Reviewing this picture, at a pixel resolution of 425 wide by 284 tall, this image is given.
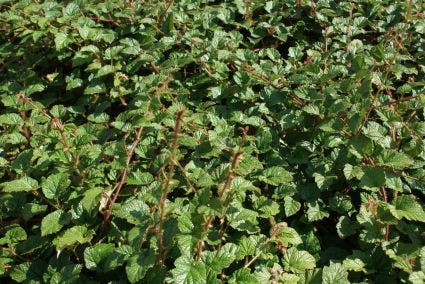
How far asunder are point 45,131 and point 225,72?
1.05 meters

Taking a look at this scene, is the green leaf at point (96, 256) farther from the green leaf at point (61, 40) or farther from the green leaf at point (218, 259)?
the green leaf at point (61, 40)

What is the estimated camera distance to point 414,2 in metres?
3.26

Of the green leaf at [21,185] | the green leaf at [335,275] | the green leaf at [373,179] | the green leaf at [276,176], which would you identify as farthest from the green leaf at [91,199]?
the green leaf at [373,179]

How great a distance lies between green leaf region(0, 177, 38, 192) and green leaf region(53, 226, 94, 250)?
0.89 ft

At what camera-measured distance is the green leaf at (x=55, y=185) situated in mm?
2082

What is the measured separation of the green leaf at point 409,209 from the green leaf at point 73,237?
1282 millimetres

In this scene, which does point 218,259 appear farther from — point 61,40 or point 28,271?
point 61,40

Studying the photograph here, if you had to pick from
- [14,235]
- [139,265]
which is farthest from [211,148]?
[14,235]

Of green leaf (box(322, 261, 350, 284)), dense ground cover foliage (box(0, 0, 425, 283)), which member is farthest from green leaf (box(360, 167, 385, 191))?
green leaf (box(322, 261, 350, 284))

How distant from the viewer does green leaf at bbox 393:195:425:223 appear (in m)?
1.93

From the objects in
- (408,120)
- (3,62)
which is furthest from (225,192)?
(3,62)

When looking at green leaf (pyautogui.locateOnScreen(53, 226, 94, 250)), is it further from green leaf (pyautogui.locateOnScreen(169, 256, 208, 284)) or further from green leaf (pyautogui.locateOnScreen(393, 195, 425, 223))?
green leaf (pyautogui.locateOnScreen(393, 195, 425, 223))

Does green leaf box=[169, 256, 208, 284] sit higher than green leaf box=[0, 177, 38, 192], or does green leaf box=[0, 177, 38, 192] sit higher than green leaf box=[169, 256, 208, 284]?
green leaf box=[169, 256, 208, 284]

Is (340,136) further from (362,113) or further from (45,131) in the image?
(45,131)
